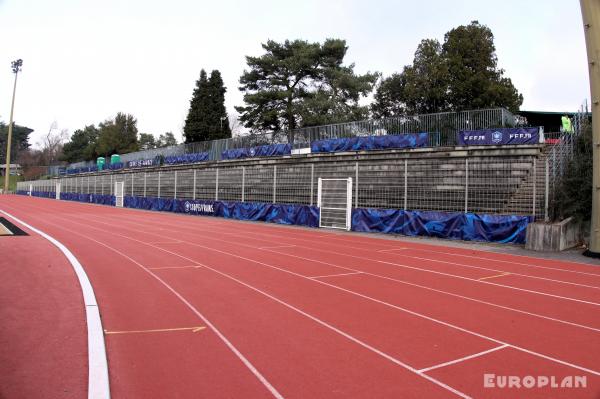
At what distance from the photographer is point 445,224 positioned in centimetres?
1748

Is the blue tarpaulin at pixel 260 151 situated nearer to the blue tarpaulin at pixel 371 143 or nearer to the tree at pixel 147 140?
the blue tarpaulin at pixel 371 143

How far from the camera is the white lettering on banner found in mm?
31375

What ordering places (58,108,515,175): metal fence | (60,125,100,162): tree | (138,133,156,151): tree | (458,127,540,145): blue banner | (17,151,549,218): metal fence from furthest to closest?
(60,125,100,162): tree → (138,133,156,151): tree → (58,108,515,175): metal fence → (458,127,540,145): blue banner → (17,151,549,218): metal fence

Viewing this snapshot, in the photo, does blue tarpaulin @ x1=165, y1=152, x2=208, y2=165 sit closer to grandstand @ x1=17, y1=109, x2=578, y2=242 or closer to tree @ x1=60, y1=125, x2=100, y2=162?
grandstand @ x1=17, y1=109, x2=578, y2=242

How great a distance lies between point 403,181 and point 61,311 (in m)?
17.8

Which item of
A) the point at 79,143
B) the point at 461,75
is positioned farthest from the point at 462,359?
the point at 79,143

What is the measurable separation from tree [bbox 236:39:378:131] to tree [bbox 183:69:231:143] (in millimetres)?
12697

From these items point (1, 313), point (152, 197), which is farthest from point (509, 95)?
point (1, 313)

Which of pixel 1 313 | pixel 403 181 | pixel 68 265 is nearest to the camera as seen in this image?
pixel 1 313

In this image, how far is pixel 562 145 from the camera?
16938mm

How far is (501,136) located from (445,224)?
5.31 m

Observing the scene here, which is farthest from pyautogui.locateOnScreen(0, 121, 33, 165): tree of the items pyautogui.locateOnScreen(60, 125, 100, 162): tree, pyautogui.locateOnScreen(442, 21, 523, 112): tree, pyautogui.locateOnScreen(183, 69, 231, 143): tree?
pyautogui.locateOnScreen(442, 21, 523, 112): tree

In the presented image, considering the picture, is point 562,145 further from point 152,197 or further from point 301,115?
point 152,197

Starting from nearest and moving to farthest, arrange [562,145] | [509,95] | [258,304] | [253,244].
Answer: [258,304]
[253,244]
[562,145]
[509,95]
